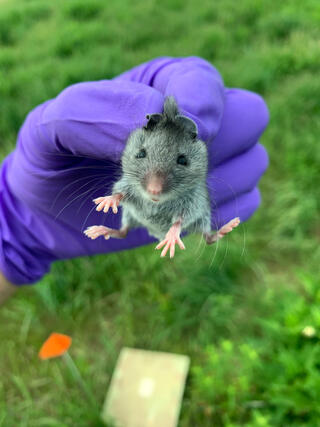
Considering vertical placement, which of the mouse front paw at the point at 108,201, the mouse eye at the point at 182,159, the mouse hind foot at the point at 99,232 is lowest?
the mouse hind foot at the point at 99,232

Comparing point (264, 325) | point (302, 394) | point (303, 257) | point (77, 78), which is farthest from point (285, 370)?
point (77, 78)

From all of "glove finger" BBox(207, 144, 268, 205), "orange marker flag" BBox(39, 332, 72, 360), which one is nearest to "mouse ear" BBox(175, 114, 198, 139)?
"glove finger" BBox(207, 144, 268, 205)

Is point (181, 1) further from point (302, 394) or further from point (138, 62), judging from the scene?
point (302, 394)

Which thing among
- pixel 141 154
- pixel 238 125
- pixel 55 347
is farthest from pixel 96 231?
pixel 238 125

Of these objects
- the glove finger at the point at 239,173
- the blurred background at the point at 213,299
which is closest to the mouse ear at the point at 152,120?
the glove finger at the point at 239,173

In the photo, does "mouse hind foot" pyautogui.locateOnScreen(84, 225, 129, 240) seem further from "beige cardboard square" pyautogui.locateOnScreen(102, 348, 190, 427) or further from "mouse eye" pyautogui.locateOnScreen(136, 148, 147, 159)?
"beige cardboard square" pyautogui.locateOnScreen(102, 348, 190, 427)

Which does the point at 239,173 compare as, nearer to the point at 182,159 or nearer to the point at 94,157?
the point at 94,157

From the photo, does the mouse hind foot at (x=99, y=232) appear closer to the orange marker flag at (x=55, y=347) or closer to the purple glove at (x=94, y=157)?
the purple glove at (x=94, y=157)
